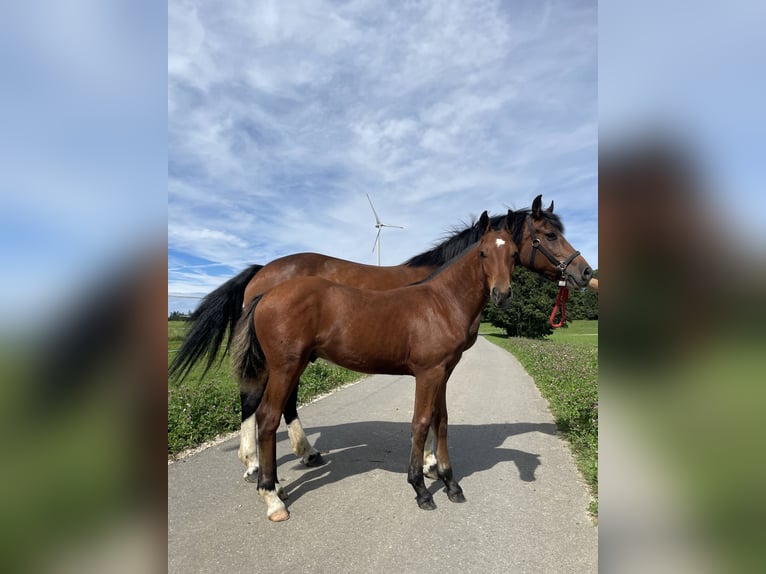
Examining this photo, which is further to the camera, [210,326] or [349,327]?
[210,326]

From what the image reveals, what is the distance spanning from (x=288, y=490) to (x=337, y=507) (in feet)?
2.19

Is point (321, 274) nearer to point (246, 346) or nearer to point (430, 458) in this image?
point (246, 346)

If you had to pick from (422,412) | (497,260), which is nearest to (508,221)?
(497,260)

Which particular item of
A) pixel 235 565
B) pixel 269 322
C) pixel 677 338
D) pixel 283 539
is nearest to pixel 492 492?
pixel 283 539

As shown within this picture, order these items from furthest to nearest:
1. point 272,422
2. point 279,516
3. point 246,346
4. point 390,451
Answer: point 390,451
point 246,346
point 272,422
point 279,516

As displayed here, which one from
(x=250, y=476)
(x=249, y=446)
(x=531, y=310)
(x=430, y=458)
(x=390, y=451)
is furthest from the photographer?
(x=531, y=310)

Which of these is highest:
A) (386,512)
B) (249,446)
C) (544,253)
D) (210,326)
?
(544,253)

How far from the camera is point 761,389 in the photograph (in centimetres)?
50

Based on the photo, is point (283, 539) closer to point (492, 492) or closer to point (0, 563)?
point (492, 492)

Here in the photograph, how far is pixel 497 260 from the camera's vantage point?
3.64 metres

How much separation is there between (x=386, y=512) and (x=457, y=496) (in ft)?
2.24

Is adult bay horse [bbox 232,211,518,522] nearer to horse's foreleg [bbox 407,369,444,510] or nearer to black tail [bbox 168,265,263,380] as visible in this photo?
horse's foreleg [bbox 407,369,444,510]

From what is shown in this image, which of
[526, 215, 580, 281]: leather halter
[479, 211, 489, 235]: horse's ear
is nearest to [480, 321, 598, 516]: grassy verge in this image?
[526, 215, 580, 281]: leather halter

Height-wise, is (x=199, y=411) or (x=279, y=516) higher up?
(x=199, y=411)
